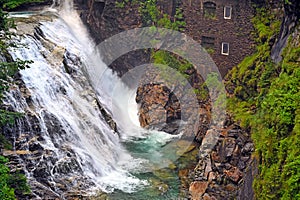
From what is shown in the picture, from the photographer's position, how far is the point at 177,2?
19.6 m

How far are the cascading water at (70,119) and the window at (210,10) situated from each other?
518 centimetres

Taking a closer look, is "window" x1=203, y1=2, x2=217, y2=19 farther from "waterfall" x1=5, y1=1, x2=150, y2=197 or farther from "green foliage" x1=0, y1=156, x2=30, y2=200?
"green foliage" x1=0, y1=156, x2=30, y2=200

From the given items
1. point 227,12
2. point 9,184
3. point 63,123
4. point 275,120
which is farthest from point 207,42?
point 9,184

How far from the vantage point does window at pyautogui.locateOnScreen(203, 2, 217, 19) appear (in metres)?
18.6

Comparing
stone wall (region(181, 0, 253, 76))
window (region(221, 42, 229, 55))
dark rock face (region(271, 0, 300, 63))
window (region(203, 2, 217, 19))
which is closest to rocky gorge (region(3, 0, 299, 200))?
dark rock face (region(271, 0, 300, 63))

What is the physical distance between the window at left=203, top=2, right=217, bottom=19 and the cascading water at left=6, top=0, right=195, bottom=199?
Result: 5183mm

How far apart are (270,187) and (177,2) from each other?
1238 cm

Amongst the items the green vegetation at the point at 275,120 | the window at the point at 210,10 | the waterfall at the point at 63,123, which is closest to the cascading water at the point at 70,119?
the waterfall at the point at 63,123

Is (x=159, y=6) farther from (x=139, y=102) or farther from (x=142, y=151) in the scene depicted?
(x=142, y=151)

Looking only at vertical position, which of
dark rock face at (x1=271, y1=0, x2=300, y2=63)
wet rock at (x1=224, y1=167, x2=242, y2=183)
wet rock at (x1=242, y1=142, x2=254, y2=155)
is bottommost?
wet rock at (x1=224, y1=167, x2=242, y2=183)

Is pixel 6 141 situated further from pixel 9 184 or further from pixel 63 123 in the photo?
pixel 63 123

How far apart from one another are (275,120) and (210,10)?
32.1ft

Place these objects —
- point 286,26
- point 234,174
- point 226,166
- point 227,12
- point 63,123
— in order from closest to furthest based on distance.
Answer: point 234,174
point 226,166
point 286,26
point 63,123
point 227,12

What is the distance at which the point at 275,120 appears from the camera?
32.9ft
